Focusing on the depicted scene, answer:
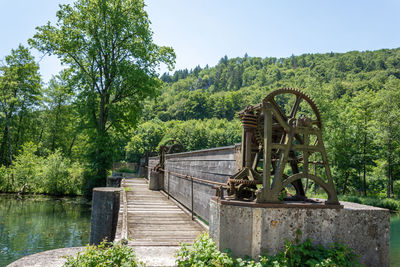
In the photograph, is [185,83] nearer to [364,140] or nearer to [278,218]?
[364,140]

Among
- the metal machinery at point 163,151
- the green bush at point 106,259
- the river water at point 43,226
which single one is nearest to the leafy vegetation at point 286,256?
the green bush at point 106,259

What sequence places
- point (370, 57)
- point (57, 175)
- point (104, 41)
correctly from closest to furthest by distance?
point (104, 41) < point (57, 175) < point (370, 57)

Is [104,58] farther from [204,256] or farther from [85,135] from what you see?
[204,256]

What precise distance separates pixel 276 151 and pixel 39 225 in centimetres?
1444

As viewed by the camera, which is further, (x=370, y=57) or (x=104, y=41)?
(x=370, y=57)

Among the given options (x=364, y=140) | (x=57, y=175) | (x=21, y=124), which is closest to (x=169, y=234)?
(x=57, y=175)

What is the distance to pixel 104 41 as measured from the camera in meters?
22.2

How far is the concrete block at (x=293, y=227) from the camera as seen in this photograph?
3250 millimetres

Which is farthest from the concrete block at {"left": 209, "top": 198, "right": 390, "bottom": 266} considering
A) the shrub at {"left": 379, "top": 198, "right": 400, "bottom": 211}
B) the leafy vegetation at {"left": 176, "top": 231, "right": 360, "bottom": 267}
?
the shrub at {"left": 379, "top": 198, "right": 400, "bottom": 211}

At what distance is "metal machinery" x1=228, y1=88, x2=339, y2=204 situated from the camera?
338 cm

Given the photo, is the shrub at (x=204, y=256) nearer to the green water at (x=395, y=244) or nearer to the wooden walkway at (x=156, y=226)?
the wooden walkway at (x=156, y=226)

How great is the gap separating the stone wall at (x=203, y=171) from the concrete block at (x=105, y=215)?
7.09 ft

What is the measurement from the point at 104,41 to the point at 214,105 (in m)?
91.1

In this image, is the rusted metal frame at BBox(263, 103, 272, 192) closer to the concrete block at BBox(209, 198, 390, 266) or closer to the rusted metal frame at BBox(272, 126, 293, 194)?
the rusted metal frame at BBox(272, 126, 293, 194)
